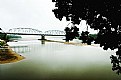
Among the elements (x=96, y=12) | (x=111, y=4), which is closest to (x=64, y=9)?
(x=96, y=12)

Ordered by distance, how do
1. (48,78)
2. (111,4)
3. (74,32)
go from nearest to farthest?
(111,4), (74,32), (48,78)

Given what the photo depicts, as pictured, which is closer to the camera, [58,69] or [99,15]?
[99,15]

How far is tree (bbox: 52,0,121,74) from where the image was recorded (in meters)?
17.7

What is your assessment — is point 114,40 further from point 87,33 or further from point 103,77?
point 103,77

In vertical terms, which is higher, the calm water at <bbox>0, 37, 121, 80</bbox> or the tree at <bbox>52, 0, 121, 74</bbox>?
the tree at <bbox>52, 0, 121, 74</bbox>

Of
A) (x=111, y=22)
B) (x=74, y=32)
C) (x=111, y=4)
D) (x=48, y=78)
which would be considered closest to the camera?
(x=111, y=4)

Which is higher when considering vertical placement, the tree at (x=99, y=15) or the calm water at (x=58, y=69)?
the tree at (x=99, y=15)

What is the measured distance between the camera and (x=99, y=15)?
62.2ft

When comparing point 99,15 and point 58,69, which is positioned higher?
point 99,15

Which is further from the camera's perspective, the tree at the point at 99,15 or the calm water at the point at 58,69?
the calm water at the point at 58,69

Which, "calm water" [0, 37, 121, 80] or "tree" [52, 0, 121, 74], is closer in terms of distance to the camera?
"tree" [52, 0, 121, 74]

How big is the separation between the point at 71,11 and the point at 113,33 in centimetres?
346

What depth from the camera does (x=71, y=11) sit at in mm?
19391

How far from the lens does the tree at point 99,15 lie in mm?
17680
